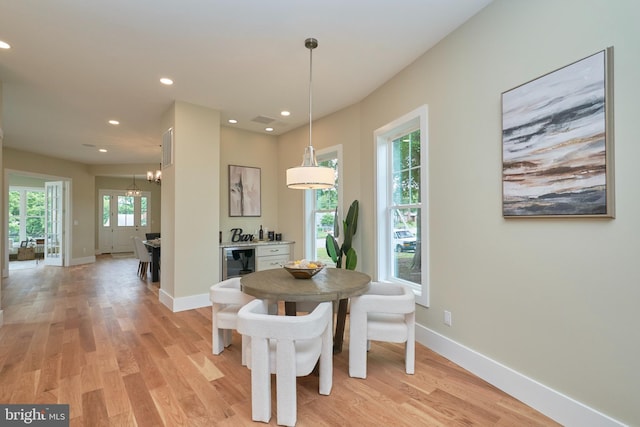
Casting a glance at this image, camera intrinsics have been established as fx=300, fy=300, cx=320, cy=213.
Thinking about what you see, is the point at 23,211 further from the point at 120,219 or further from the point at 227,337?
the point at 227,337

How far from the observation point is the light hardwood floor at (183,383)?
1894mm

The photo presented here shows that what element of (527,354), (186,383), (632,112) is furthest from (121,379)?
(632,112)

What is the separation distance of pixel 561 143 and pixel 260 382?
90.3 inches

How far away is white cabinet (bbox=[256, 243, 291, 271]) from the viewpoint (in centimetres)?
498

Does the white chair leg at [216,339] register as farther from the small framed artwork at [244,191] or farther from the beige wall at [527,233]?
the small framed artwork at [244,191]

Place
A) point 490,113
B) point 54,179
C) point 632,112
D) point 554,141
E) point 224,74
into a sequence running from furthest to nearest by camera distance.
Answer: point 54,179, point 224,74, point 490,113, point 554,141, point 632,112

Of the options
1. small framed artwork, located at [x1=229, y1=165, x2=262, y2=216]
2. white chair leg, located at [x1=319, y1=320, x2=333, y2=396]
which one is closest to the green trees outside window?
small framed artwork, located at [x1=229, y1=165, x2=262, y2=216]

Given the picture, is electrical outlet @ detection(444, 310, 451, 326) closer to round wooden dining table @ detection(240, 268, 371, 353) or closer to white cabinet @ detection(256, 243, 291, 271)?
round wooden dining table @ detection(240, 268, 371, 353)

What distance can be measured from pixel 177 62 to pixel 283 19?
1300 mm

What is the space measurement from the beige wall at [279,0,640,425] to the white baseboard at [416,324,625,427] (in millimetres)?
44

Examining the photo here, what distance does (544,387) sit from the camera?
1.92 meters

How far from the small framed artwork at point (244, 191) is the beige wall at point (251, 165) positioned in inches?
2.9

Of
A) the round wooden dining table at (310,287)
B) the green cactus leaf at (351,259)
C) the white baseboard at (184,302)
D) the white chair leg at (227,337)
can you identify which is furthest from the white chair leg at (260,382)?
the white baseboard at (184,302)

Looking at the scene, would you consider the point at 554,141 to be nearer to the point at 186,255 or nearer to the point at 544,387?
the point at 544,387
